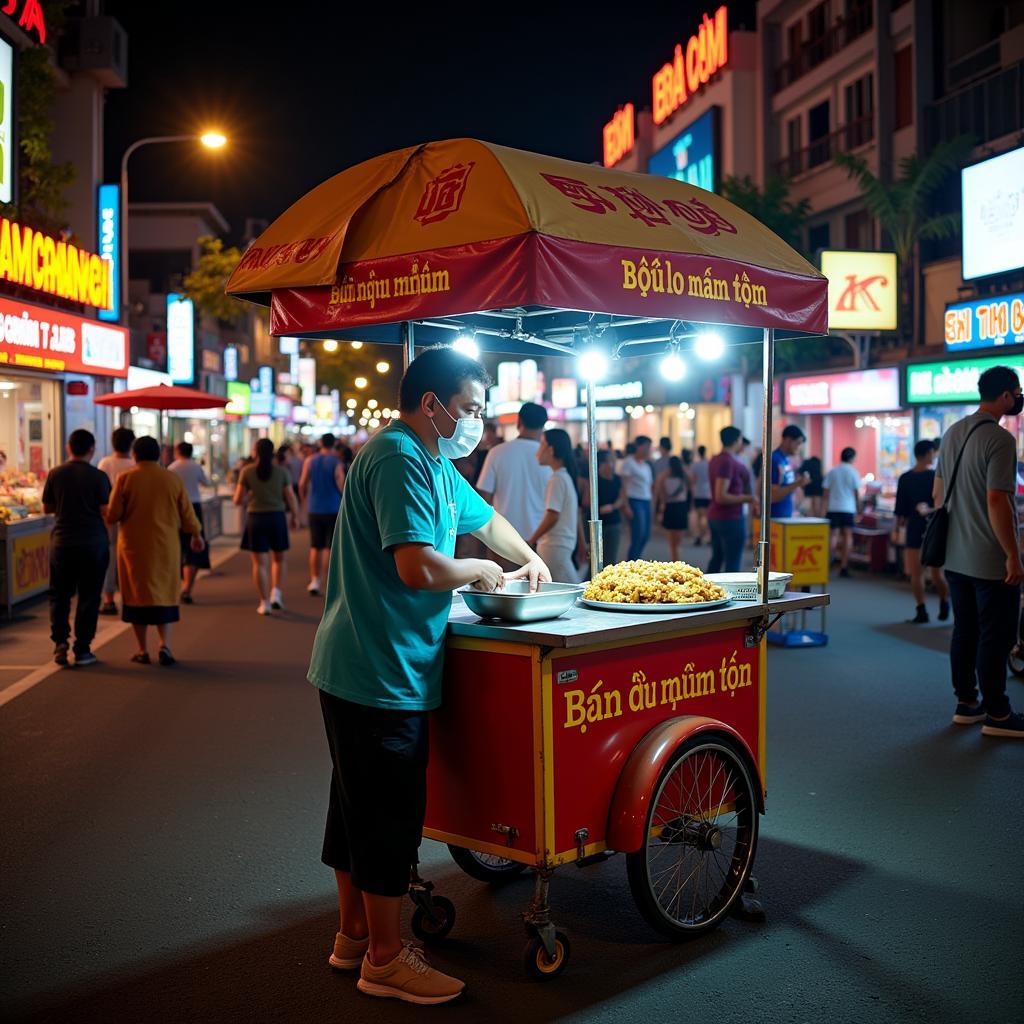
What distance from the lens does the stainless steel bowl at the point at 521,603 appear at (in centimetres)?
435

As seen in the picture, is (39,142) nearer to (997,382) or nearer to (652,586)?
(997,382)

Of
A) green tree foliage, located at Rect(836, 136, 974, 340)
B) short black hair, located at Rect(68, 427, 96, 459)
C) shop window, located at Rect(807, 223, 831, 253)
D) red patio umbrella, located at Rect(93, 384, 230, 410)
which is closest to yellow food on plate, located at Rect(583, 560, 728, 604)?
short black hair, located at Rect(68, 427, 96, 459)

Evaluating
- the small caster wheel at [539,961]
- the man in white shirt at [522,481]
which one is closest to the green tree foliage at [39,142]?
the man in white shirt at [522,481]

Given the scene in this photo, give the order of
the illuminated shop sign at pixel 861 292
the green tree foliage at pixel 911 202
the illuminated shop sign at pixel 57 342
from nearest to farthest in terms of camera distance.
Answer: the illuminated shop sign at pixel 57 342 → the illuminated shop sign at pixel 861 292 → the green tree foliage at pixel 911 202

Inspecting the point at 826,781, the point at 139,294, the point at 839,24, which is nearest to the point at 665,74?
the point at 839,24

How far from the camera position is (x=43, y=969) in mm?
4316

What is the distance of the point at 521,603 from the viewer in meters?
4.34

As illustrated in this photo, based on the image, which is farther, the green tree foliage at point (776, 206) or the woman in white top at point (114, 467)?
the green tree foliage at point (776, 206)

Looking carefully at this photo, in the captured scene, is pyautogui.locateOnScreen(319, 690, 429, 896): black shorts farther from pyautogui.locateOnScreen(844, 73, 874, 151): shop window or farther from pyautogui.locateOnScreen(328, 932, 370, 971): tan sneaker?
pyautogui.locateOnScreen(844, 73, 874, 151): shop window

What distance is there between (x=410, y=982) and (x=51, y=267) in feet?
48.3

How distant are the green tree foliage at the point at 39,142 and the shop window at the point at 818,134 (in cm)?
1937

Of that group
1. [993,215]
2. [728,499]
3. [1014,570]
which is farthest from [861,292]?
[1014,570]

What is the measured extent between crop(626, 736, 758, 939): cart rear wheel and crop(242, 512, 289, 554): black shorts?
977 cm

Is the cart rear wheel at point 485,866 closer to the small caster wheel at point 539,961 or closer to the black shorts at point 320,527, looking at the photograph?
the small caster wheel at point 539,961
